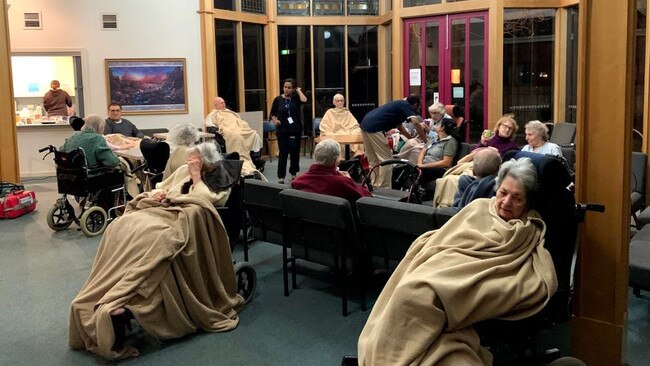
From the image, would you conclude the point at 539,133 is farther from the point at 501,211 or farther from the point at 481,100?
the point at 481,100

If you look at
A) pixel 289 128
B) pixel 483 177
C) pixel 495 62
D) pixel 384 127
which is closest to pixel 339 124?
pixel 289 128

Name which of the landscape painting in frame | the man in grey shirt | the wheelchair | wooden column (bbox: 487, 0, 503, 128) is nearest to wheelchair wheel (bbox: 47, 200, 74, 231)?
the wheelchair

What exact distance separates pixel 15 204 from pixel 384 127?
432 cm

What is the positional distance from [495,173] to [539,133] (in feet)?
6.79

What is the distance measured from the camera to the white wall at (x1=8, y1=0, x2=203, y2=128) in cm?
1058

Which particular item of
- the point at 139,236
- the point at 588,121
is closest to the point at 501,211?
the point at 588,121

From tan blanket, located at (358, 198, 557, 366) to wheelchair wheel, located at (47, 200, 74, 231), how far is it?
4.96 metres

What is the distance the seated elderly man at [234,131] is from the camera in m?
9.55

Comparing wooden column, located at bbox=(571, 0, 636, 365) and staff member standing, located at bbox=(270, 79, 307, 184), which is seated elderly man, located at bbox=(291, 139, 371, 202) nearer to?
wooden column, located at bbox=(571, 0, 636, 365)

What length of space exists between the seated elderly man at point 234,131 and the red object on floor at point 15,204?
2.70 metres

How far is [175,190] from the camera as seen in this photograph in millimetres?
4660

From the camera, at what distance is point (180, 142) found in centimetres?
561

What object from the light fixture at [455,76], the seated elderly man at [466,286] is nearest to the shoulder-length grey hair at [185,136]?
the seated elderly man at [466,286]

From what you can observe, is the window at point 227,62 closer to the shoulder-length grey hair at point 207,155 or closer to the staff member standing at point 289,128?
the staff member standing at point 289,128
